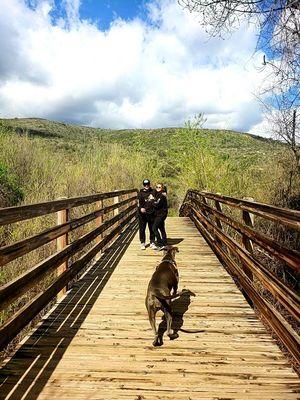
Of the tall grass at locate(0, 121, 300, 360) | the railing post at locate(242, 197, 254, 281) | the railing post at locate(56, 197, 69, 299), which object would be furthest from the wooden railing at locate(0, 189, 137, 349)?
the railing post at locate(242, 197, 254, 281)

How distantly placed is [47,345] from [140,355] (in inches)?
42.4

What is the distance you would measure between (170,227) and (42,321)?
10399mm

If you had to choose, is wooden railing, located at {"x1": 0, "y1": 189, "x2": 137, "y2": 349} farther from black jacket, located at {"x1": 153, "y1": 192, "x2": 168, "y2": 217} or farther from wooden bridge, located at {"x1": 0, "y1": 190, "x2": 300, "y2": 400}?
black jacket, located at {"x1": 153, "y1": 192, "x2": 168, "y2": 217}

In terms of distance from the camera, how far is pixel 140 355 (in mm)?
3873

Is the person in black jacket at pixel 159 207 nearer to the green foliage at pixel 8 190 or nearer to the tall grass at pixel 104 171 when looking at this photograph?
the tall grass at pixel 104 171

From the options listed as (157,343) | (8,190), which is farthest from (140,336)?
(8,190)

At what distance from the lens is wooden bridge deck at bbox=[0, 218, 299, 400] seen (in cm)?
324

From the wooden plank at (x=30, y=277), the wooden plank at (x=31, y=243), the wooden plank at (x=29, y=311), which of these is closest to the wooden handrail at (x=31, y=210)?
the wooden plank at (x=31, y=243)

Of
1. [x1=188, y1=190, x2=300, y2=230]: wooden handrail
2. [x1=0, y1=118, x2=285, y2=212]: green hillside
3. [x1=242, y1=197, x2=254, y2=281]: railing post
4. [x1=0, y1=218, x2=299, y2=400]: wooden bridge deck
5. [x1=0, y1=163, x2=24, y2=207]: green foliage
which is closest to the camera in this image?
[x1=0, y1=218, x2=299, y2=400]: wooden bridge deck

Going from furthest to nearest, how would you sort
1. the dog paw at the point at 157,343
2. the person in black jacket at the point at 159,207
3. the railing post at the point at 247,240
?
the person in black jacket at the point at 159,207 → the railing post at the point at 247,240 → the dog paw at the point at 157,343

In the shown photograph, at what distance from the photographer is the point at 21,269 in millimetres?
8055

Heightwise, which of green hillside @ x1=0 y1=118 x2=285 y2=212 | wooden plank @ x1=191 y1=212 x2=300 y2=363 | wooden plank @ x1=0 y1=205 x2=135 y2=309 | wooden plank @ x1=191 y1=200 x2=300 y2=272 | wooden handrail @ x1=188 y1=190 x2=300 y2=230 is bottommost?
wooden plank @ x1=191 y1=212 x2=300 y2=363

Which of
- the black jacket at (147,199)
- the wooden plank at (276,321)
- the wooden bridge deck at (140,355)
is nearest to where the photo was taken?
the wooden bridge deck at (140,355)

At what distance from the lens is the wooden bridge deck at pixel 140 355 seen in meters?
3.24
